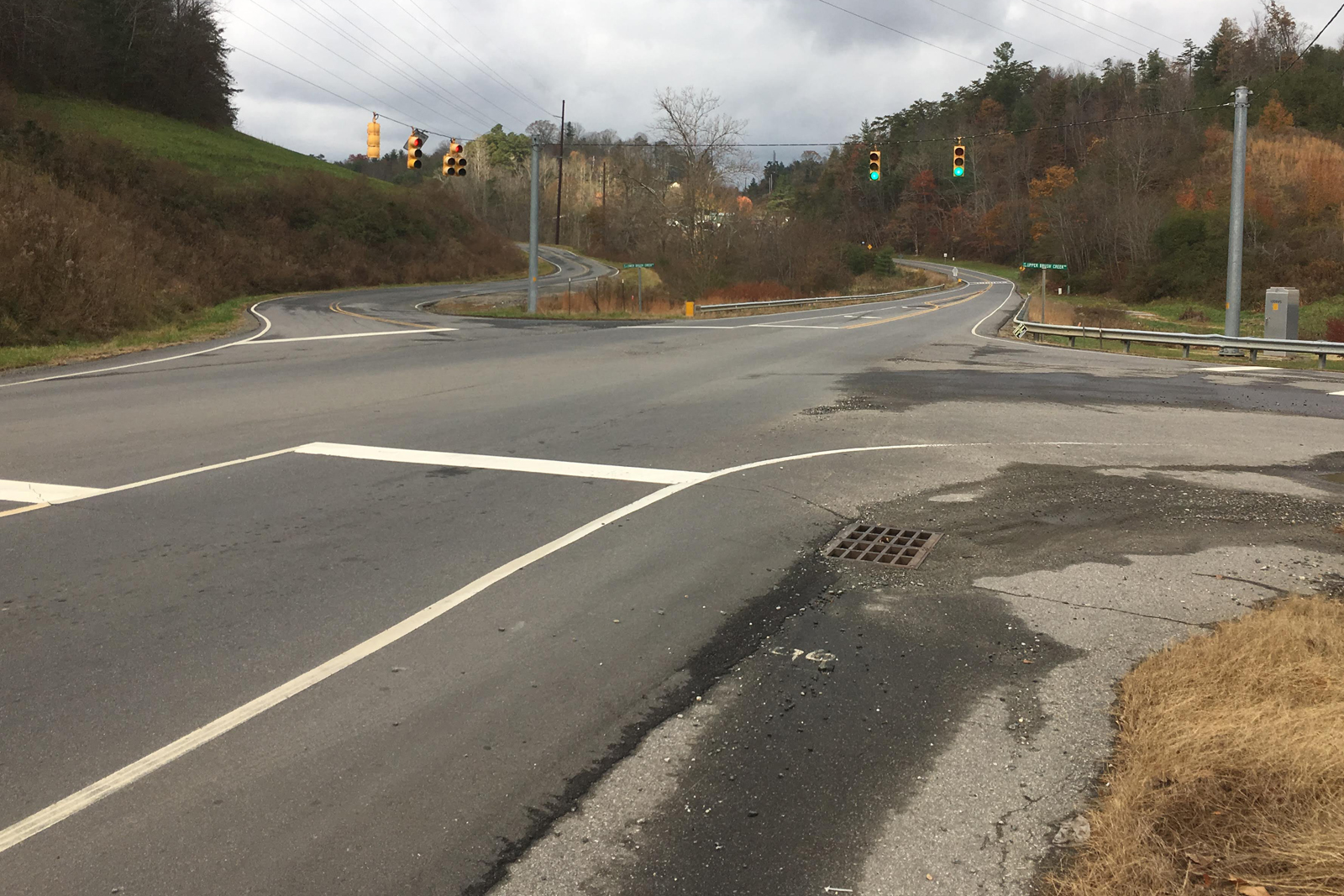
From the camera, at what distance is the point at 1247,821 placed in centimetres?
325

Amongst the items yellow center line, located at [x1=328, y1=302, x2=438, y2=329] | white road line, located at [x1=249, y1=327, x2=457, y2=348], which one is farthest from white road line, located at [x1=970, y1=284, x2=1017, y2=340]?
yellow center line, located at [x1=328, y1=302, x2=438, y2=329]

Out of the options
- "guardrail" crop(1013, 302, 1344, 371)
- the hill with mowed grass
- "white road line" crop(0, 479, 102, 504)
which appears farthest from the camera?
the hill with mowed grass

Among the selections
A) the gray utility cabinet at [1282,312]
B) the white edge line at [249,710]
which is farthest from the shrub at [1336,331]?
the white edge line at [249,710]

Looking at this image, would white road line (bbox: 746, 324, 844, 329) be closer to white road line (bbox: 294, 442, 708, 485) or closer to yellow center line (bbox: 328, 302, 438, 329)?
yellow center line (bbox: 328, 302, 438, 329)

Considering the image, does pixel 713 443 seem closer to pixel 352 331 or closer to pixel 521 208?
pixel 352 331

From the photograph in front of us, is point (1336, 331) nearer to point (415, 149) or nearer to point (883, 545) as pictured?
point (415, 149)

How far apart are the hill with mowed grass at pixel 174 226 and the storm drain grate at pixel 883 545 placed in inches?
849

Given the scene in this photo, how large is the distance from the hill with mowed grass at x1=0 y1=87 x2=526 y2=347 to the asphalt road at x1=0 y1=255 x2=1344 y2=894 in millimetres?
13245

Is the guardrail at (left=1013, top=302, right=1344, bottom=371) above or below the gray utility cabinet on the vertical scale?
below

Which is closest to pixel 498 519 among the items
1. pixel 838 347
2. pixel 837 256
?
pixel 838 347

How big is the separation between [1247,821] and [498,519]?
534cm

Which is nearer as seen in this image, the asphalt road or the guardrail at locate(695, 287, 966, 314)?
the asphalt road

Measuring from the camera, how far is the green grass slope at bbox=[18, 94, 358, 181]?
196ft

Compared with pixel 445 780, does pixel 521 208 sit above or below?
above
